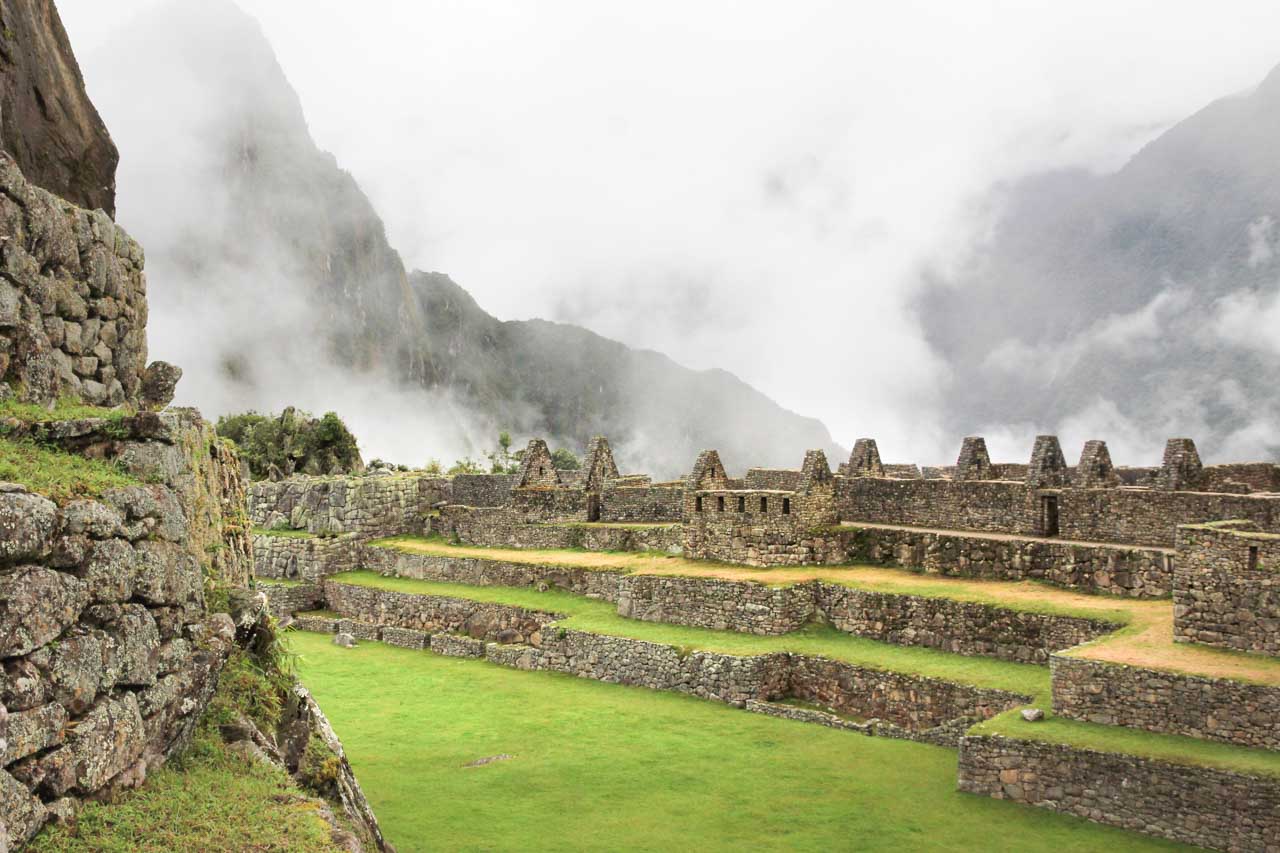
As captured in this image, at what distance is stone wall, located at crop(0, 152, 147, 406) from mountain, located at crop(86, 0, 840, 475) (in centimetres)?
5669

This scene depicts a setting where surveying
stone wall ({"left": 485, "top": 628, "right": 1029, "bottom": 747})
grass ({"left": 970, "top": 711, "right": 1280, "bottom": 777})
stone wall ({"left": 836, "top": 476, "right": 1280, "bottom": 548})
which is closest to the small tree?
stone wall ({"left": 836, "top": 476, "right": 1280, "bottom": 548})

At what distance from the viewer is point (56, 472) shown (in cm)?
547

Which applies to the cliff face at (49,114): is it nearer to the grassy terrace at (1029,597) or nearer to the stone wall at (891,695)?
the stone wall at (891,695)

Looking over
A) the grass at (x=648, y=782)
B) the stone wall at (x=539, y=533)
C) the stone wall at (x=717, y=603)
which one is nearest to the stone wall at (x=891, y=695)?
the grass at (x=648, y=782)

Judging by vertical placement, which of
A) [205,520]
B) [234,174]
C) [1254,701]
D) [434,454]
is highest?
[234,174]

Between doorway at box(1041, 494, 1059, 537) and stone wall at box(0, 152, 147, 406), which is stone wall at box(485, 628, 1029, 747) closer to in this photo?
doorway at box(1041, 494, 1059, 537)

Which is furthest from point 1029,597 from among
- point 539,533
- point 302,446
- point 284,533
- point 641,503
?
point 302,446

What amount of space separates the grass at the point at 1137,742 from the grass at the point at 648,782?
35.6 inches

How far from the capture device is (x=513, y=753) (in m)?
13.7

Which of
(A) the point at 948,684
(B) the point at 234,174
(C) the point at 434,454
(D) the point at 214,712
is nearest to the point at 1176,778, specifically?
(A) the point at 948,684

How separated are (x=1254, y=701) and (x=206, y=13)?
111 meters

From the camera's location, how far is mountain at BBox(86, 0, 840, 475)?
7619 centimetres

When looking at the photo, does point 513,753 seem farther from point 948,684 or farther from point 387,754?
point 948,684

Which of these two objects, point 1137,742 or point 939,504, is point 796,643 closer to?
point 939,504
